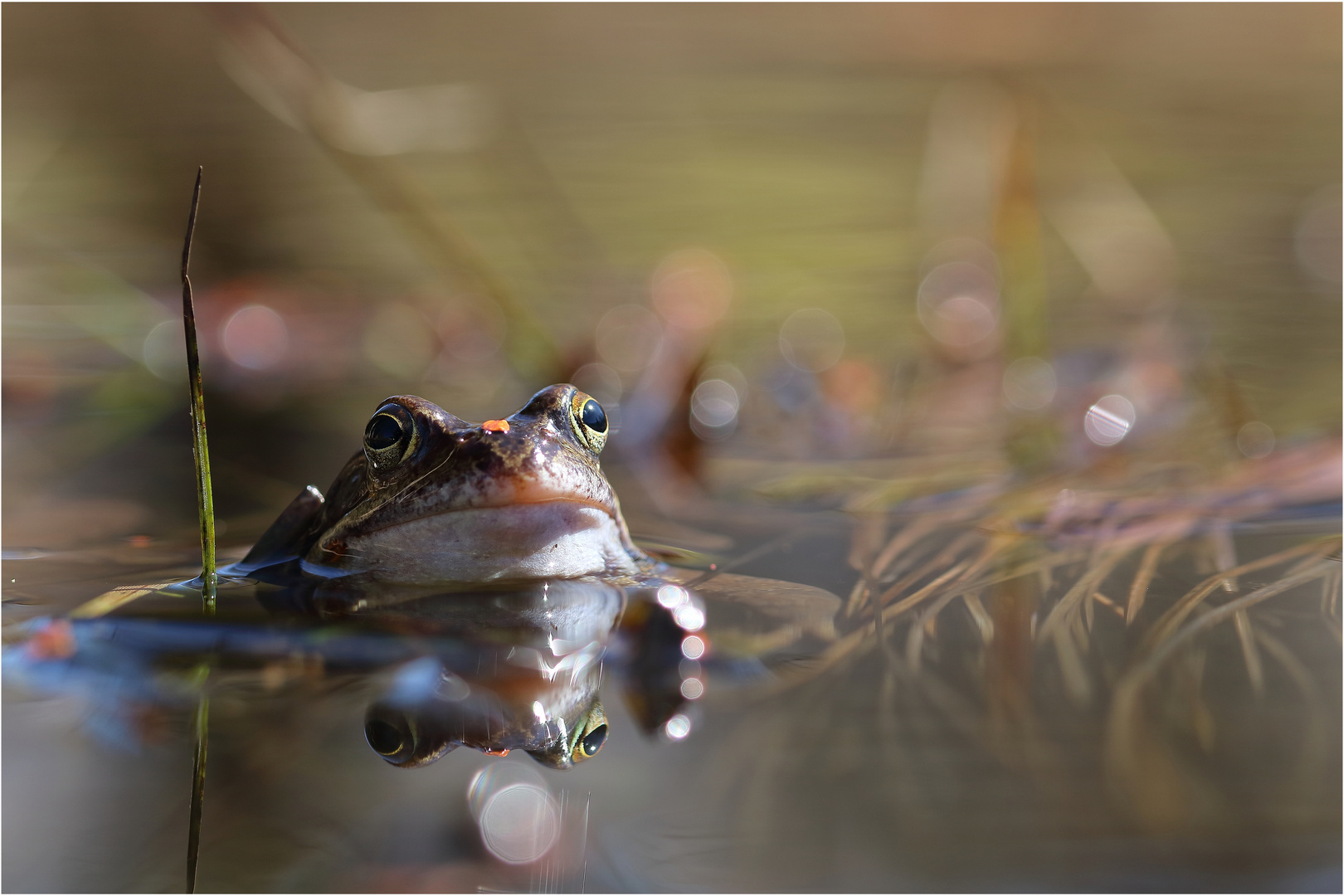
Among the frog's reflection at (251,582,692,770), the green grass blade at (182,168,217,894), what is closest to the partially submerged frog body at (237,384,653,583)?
the frog's reflection at (251,582,692,770)

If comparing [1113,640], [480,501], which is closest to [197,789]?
[480,501]

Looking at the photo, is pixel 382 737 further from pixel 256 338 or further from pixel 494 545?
pixel 256 338

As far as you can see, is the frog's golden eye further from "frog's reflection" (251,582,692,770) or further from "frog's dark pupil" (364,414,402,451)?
"frog's dark pupil" (364,414,402,451)

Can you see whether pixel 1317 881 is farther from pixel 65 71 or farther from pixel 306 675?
pixel 65 71

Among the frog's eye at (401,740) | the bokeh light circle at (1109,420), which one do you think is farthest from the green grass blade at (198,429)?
the bokeh light circle at (1109,420)

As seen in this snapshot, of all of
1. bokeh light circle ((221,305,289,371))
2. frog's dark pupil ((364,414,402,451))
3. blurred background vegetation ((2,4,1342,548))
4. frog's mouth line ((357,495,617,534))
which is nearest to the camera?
frog's mouth line ((357,495,617,534))

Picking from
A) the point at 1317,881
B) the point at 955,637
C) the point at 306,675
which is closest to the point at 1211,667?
the point at 955,637

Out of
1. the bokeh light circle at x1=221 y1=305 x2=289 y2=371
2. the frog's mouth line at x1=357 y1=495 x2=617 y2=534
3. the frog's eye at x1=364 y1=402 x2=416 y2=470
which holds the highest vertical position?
the bokeh light circle at x1=221 y1=305 x2=289 y2=371

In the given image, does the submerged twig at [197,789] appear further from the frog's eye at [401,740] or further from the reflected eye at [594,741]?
the reflected eye at [594,741]
